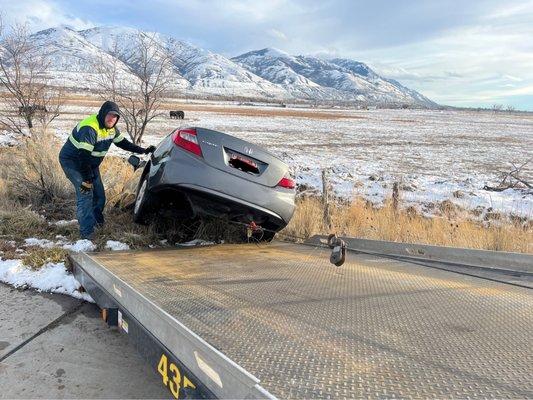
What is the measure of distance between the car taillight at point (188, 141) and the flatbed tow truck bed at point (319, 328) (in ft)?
3.59

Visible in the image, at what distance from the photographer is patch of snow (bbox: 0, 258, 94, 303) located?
423cm

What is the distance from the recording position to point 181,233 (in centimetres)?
586

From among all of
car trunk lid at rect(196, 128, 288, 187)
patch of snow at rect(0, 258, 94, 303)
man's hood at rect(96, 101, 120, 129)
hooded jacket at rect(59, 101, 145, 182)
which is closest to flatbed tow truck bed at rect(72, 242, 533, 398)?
patch of snow at rect(0, 258, 94, 303)

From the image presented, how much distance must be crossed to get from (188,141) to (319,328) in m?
2.59

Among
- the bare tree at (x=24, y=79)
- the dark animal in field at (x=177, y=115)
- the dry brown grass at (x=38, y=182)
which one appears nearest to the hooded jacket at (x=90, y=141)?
the dry brown grass at (x=38, y=182)

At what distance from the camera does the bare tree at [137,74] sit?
1135 centimetres

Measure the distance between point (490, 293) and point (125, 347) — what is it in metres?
2.57

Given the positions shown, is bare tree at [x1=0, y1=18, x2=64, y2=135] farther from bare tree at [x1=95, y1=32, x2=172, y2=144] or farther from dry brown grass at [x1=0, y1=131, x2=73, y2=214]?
dry brown grass at [x1=0, y1=131, x2=73, y2=214]

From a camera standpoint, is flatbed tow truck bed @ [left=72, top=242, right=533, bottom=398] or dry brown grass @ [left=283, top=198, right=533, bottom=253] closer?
flatbed tow truck bed @ [left=72, top=242, right=533, bottom=398]

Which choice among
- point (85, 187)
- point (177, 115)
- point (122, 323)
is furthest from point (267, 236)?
point (177, 115)

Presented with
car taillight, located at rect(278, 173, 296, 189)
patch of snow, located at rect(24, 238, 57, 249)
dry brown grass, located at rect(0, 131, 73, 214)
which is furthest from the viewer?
dry brown grass, located at rect(0, 131, 73, 214)

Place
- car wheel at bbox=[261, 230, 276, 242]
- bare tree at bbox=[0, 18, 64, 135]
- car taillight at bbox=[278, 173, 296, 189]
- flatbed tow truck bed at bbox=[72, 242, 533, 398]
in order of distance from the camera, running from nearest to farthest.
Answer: flatbed tow truck bed at bbox=[72, 242, 533, 398] → car taillight at bbox=[278, 173, 296, 189] → car wheel at bbox=[261, 230, 276, 242] → bare tree at bbox=[0, 18, 64, 135]

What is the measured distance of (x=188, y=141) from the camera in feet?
14.8

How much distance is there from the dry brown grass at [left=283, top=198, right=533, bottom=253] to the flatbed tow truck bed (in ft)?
8.91
